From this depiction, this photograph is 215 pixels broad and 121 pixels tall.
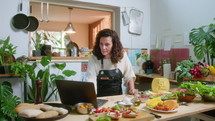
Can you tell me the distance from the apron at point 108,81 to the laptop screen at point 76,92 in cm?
75

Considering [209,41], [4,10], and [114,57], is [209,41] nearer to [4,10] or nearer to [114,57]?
[114,57]

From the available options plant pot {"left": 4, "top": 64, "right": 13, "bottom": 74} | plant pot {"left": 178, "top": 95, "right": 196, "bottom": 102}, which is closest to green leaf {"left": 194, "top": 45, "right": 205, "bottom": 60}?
plant pot {"left": 178, "top": 95, "right": 196, "bottom": 102}

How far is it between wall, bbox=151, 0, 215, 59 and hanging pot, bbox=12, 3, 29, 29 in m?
2.31

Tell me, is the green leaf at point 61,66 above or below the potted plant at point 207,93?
above

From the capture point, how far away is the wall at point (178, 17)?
259 centimetres

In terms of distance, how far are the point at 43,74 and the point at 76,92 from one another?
5.02 feet

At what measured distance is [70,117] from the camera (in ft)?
3.77

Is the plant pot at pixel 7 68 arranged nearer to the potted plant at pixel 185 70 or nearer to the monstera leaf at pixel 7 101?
the monstera leaf at pixel 7 101

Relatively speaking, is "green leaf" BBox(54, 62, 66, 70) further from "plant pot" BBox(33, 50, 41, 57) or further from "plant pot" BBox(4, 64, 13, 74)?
"plant pot" BBox(4, 64, 13, 74)

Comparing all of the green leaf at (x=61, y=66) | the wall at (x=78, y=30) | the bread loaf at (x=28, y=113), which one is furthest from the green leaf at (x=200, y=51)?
the wall at (x=78, y=30)

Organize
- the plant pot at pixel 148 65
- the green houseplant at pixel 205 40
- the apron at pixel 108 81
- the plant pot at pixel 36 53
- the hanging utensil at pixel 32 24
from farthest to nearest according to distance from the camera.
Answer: the plant pot at pixel 148 65 → the plant pot at pixel 36 53 → the hanging utensil at pixel 32 24 → the green houseplant at pixel 205 40 → the apron at pixel 108 81

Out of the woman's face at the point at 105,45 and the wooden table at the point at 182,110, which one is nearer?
the wooden table at the point at 182,110

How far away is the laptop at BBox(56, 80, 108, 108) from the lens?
4.02ft

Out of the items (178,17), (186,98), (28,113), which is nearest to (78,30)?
(178,17)
